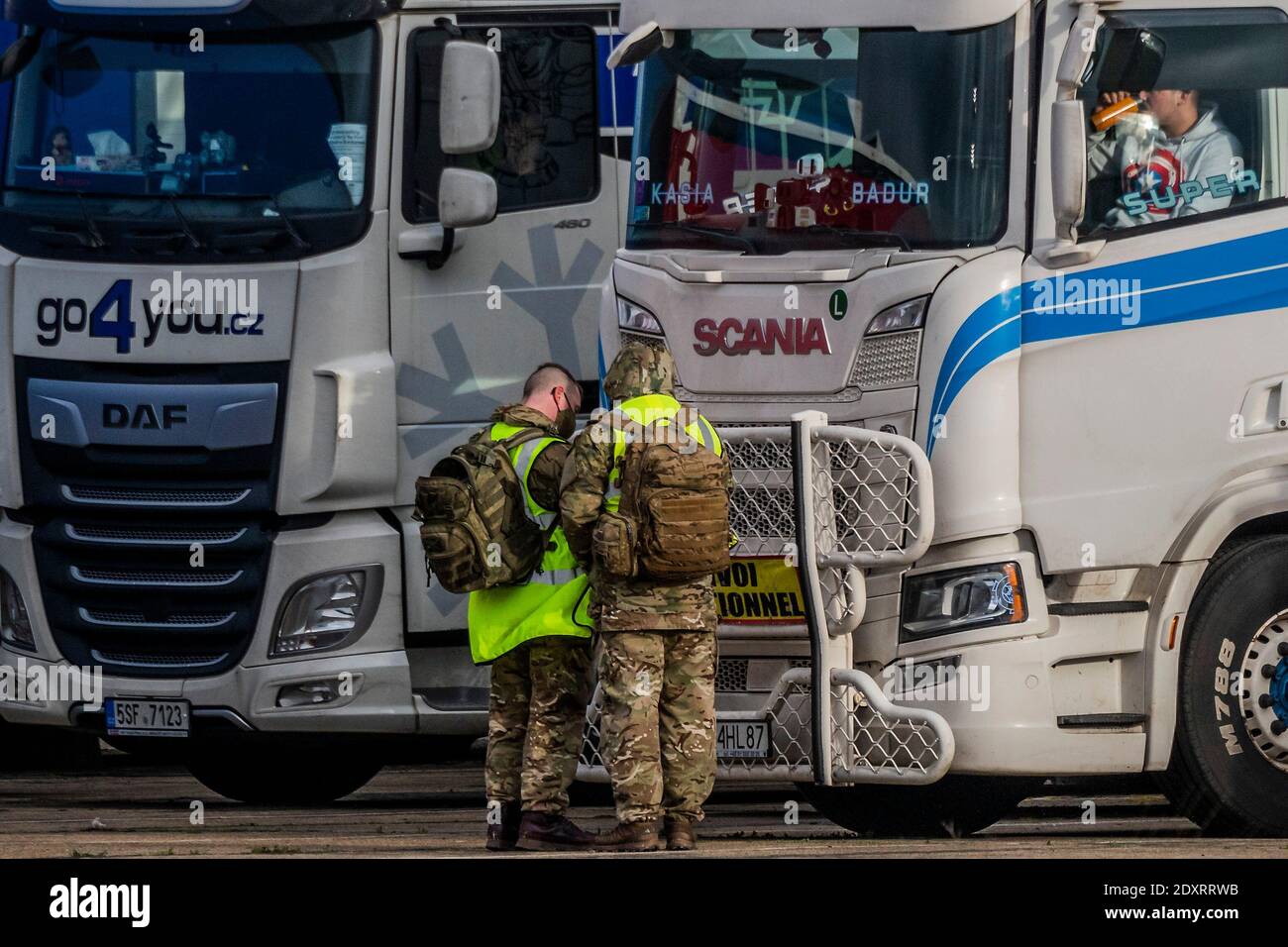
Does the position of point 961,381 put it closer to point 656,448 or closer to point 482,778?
point 656,448

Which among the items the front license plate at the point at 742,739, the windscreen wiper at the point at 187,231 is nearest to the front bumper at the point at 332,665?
the windscreen wiper at the point at 187,231

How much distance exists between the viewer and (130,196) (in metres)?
11.3

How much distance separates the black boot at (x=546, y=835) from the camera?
9477mm

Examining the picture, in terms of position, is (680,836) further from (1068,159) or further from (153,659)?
(153,659)

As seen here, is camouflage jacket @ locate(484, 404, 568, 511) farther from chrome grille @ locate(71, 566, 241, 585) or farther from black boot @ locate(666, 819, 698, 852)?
chrome grille @ locate(71, 566, 241, 585)

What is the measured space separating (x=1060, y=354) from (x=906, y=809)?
2325 mm

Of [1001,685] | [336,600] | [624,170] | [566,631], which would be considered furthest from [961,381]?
[336,600]

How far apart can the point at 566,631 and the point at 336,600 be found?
83.3 inches

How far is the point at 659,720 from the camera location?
9.38m

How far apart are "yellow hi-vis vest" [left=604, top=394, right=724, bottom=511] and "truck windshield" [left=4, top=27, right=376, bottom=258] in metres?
2.47

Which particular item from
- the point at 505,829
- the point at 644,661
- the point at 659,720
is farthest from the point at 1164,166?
the point at 505,829

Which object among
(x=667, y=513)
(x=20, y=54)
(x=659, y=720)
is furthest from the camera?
(x=20, y=54)

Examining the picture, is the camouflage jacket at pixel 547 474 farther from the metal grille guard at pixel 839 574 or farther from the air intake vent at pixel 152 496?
the air intake vent at pixel 152 496

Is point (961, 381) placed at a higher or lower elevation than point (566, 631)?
higher
